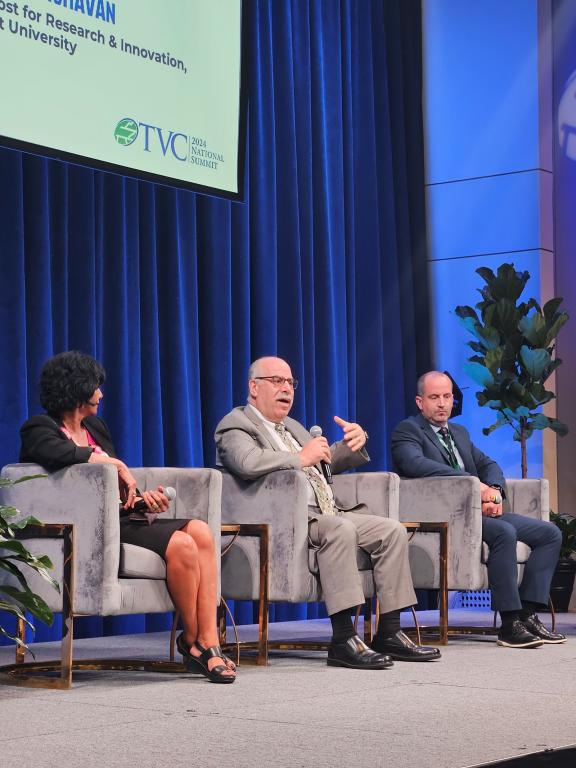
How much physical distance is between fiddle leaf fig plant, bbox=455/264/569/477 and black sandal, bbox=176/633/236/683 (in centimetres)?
301

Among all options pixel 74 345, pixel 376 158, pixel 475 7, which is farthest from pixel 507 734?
pixel 475 7

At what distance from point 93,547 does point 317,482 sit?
1104mm

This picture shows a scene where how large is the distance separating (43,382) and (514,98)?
4.05 m

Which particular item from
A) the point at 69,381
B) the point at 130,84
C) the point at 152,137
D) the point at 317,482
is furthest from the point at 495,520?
the point at 130,84

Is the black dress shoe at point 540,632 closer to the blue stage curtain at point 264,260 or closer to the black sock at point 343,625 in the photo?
the black sock at point 343,625

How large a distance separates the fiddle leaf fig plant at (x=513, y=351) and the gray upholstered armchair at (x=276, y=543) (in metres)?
2.32

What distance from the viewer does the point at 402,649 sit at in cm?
407

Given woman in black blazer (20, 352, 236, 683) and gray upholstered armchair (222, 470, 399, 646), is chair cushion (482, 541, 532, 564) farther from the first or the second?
woman in black blazer (20, 352, 236, 683)

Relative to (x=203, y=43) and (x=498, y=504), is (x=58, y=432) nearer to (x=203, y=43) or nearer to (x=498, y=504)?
(x=498, y=504)

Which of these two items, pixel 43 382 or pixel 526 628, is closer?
pixel 43 382

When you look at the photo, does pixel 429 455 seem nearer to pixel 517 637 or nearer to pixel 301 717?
pixel 517 637

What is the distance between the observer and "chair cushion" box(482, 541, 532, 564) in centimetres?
479

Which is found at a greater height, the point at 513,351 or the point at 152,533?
the point at 513,351

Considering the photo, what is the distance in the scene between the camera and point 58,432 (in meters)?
3.60
